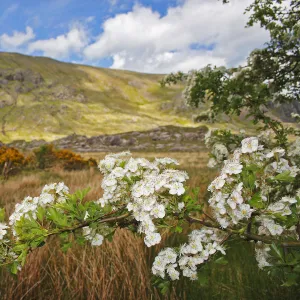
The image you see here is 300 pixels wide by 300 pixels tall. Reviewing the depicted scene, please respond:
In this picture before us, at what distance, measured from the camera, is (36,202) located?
6.00 feet

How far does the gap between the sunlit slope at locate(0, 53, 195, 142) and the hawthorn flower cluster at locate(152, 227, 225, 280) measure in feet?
288

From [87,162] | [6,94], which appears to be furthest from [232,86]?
[6,94]

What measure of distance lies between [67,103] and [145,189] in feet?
435

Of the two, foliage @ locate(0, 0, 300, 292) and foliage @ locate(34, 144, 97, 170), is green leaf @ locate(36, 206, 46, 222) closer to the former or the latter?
foliage @ locate(0, 0, 300, 292)

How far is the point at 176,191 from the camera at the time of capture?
148 cm

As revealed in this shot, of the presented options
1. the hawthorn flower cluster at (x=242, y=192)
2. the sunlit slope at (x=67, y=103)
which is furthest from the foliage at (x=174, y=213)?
the sunlit slope at (x=67, y=103)

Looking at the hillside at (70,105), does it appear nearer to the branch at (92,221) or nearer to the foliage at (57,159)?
the foliage at (57,159)

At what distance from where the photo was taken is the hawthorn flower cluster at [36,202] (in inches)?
69.2

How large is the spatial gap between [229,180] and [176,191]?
0.94 ft

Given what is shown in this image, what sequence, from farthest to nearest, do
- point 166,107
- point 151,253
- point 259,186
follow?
point 166,107, point 151,253, point 259,186

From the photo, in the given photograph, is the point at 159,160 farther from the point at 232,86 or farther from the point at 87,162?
the point at 87,162

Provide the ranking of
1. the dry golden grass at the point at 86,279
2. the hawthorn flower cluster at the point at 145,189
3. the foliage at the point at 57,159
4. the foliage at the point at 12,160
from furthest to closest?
1. the foliage at the point at 57,159
2. the foliage at the point at 12,160
3. the dry golden grass at the point at 86,279
4. the hawthorn flower cluster at the point at 145,189

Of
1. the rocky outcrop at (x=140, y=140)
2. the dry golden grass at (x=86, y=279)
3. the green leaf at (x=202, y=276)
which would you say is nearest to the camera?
the green leaf at (x=202, y=276)

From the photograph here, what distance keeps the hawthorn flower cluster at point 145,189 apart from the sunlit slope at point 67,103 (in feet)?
287
